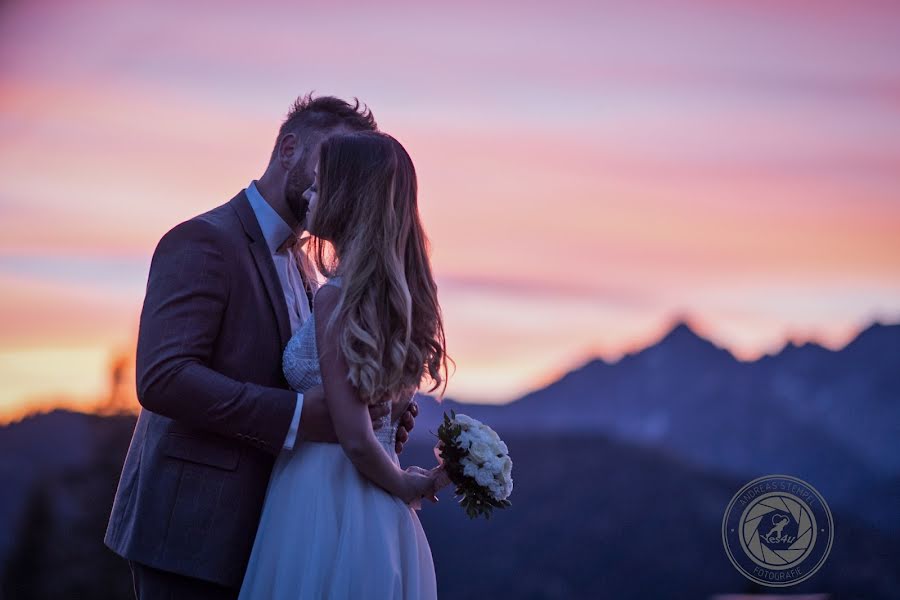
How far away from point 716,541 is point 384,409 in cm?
2678

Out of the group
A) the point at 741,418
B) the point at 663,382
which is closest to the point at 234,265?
the point at 741,418

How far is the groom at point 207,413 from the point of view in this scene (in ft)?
9.02

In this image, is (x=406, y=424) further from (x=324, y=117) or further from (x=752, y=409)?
(x=752, y=409)

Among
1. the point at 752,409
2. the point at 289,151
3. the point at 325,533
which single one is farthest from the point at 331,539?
the point at 752,409

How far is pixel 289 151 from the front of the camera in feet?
11.1

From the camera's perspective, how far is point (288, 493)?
9.24 ft

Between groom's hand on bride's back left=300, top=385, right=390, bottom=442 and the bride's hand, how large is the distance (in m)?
0.20

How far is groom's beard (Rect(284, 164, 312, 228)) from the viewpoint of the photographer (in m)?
3.31

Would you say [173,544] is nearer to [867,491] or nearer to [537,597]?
[867,491]

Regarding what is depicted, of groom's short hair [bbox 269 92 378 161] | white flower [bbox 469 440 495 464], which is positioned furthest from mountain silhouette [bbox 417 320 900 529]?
white flower [bbox 469 440 495 464]

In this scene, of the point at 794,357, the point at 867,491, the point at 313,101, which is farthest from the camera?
the point at 794,357

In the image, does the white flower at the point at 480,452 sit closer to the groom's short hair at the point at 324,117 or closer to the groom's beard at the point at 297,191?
the groom's beard at the point at 297,191

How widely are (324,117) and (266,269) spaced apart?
0.65m

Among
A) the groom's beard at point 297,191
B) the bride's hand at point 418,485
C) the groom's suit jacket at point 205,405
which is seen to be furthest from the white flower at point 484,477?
the groom's beard at point 297,191
